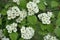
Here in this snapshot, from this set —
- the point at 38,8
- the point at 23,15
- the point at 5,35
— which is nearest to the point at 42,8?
the point at 38,8

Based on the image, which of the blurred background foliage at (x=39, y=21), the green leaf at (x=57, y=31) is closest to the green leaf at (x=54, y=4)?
the blurred background foliage at (x=39, y=21)

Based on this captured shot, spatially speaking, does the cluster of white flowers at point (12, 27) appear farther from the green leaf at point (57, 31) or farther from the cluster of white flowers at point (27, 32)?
the green leaf at point (57, 31)

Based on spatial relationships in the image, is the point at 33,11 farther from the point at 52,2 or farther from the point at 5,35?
the point at 5,35

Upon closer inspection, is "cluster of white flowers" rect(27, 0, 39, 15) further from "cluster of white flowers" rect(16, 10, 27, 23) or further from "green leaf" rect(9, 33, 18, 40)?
"green leaf" rect(9, 33, 18, 40)

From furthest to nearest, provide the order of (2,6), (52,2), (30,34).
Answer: (2,6)
(52,2)
(30,34)

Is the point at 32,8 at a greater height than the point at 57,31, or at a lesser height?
greater

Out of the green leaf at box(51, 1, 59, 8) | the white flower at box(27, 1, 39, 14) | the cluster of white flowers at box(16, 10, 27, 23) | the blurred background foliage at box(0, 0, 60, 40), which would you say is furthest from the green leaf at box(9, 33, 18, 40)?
the green leaf at box(51, 1, 59, 8)

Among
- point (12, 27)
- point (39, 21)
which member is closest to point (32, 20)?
point (39, 21)

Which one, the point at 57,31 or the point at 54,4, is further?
the point at 54,4

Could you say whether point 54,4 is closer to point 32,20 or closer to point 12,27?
point 32,20
